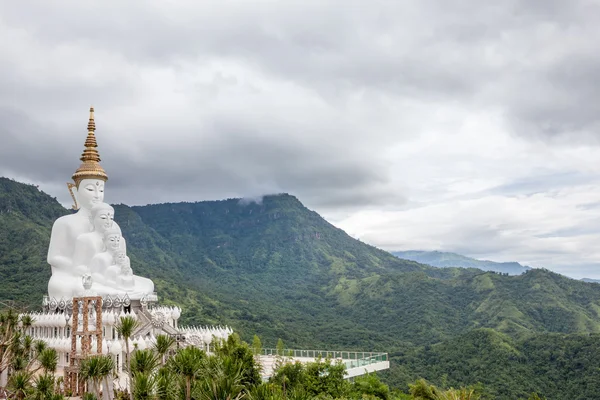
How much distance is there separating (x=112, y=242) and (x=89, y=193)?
450cm

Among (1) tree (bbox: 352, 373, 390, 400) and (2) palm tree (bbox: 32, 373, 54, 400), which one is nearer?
(2) palm tree (bbox: 32, 373, 54, 400)

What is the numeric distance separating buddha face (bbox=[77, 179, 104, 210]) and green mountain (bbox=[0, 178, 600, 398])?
69.6 ft

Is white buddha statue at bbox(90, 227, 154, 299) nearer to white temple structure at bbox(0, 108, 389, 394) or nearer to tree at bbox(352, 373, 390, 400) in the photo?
white temple structure at bbox(0, 108, 389, 394)

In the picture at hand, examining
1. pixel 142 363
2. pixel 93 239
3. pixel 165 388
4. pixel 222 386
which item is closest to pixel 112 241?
pixel 93 239

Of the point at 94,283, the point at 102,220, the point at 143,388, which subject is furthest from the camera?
the point at 102,220

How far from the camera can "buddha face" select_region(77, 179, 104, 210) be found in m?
37.9

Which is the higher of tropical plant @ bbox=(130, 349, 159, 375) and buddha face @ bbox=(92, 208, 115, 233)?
buddha face @ bbox=(92, 208, 115, 233)

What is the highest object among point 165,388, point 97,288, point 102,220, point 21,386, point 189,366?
point 102,220

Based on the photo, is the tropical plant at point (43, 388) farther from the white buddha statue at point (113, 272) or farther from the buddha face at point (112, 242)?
the buddha face at point (112, 242)

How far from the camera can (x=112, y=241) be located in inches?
1430

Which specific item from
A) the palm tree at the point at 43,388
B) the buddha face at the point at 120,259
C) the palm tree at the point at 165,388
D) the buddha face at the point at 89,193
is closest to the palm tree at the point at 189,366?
the palm tree at the point at 165,388

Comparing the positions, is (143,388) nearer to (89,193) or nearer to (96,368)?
(96,368)

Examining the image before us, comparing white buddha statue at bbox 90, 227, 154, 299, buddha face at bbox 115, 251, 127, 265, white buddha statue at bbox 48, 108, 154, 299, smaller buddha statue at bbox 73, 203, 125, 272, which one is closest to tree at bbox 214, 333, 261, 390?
white buddha statue at bbox 90, 227, 154, 299

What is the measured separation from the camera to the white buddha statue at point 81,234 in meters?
34.4
